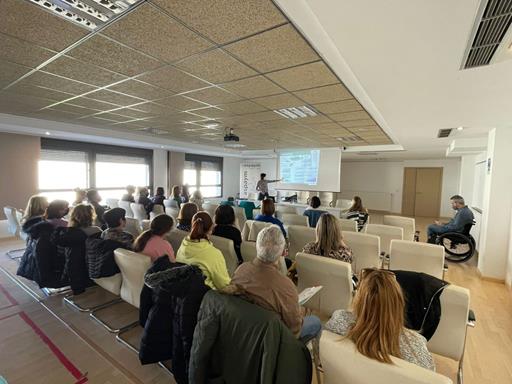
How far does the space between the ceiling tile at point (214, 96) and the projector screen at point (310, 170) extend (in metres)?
5.47

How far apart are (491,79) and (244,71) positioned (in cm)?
231

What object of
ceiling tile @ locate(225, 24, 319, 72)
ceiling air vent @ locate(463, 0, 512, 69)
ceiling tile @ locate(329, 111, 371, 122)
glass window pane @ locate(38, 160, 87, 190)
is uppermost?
ceiling tile @ locate(329, 111, 371, 122)

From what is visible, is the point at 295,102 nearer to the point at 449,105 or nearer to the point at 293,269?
the point at 449,105

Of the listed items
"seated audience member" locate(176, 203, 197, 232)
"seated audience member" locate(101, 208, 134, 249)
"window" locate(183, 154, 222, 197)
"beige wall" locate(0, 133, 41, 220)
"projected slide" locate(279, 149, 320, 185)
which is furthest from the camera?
"window" locate(183, 154, 222, 197)

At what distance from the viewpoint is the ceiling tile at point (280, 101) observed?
10.6ft

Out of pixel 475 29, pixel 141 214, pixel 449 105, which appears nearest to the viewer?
pixel 475 29

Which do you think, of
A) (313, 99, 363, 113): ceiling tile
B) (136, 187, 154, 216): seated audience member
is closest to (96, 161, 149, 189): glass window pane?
(136, 187, 154, 216): seated audience member

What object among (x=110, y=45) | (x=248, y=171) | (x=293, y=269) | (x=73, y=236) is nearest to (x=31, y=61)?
(x=110, y=45)

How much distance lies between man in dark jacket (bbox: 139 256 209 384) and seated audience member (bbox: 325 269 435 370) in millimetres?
864

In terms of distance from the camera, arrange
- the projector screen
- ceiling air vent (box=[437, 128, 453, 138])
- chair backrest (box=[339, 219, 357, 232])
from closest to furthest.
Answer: chair backrest (box=[339, 219, 357, 232]), ceiling air vent (box=[437, 128, 453, 138]), the projector screen

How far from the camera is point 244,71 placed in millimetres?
2461

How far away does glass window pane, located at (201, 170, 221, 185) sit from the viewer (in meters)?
10.2

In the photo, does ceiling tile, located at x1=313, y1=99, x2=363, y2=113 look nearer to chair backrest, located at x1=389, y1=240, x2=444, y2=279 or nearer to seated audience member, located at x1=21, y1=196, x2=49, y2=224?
chair backrest, located at x1=389, y1=240, x2=444, y2=279

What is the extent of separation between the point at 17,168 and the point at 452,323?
7751mm
